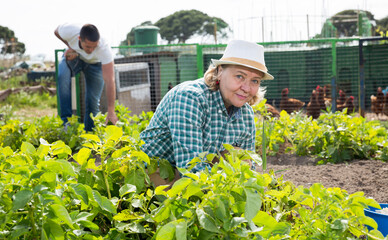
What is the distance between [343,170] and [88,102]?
11.1ft

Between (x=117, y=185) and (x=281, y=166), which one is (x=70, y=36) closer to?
(x=281, y=166)

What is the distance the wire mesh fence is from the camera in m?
7.52

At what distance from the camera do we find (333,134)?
180 inches

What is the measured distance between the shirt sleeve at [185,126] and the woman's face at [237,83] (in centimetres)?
21

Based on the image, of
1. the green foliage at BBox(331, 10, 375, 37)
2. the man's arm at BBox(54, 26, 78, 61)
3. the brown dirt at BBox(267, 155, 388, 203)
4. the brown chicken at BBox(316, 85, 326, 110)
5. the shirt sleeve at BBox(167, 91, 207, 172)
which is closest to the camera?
the shirt sleeve at BBox(167, 91, 207, 172)

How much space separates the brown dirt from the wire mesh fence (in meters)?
2.88

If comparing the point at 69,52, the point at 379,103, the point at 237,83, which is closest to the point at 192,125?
the point at 237,83

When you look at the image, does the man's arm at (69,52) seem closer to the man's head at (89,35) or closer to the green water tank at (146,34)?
the man's head at (89,35)

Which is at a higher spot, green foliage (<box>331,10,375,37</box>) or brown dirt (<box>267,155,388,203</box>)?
green foliage (<box>331,10,375,37</box>)

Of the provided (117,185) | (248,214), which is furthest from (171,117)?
(248,214)

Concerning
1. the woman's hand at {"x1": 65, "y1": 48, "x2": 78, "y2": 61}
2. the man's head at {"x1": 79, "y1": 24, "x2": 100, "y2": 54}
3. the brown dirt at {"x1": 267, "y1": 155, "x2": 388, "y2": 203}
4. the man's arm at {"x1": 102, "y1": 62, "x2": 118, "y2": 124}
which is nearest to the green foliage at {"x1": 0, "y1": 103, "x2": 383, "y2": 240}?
the brown dirt at {"x1": 267, "y1": 155, "x2": 388, "y2": 203}

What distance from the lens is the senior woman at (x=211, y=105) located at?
7.57ft

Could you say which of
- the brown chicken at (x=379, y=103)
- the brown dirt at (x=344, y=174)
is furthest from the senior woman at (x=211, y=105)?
the brown chicken at (x=379, y=103)

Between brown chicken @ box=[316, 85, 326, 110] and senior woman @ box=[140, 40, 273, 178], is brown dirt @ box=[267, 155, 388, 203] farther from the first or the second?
brown chicken @ box=[316, 85, 326, 110]
